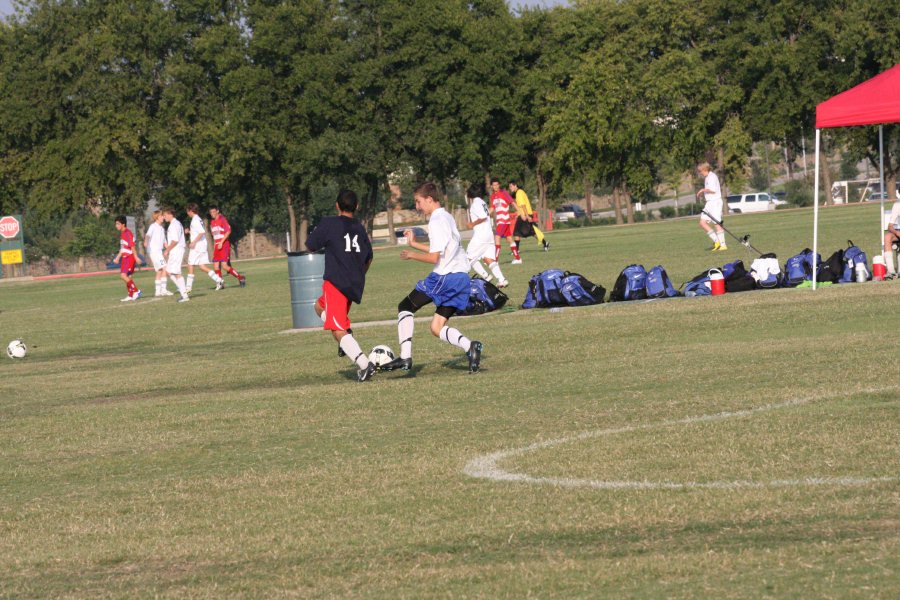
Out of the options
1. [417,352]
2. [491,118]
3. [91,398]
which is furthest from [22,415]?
[491,118]

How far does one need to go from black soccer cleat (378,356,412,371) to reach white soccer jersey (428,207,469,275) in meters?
0.93

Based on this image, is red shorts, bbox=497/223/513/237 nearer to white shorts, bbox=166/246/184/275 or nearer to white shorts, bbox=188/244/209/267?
white shorts, bbox=188/244/209/267

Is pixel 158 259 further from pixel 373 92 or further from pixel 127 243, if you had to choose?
pixel 373 92

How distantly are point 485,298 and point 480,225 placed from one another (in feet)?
14.2

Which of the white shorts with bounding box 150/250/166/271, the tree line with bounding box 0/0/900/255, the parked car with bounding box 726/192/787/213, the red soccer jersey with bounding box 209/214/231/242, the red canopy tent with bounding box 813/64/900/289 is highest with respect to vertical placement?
the tree line with bounding box 0/0/900/255

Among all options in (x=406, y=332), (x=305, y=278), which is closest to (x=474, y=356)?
(x=406, y=332)

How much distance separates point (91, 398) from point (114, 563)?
7.60m

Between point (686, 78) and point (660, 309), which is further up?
point (686, 78)

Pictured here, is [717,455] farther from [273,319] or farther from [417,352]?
[273,319]

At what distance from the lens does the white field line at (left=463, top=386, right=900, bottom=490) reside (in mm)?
6762

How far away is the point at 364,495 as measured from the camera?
7.35 m

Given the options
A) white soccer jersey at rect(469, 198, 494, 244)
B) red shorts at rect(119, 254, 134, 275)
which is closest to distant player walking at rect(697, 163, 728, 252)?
white soccer jersey at rect(469, 198, 494, 244)

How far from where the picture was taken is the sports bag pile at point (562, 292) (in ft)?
65.8

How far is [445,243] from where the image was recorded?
41.8 feet
